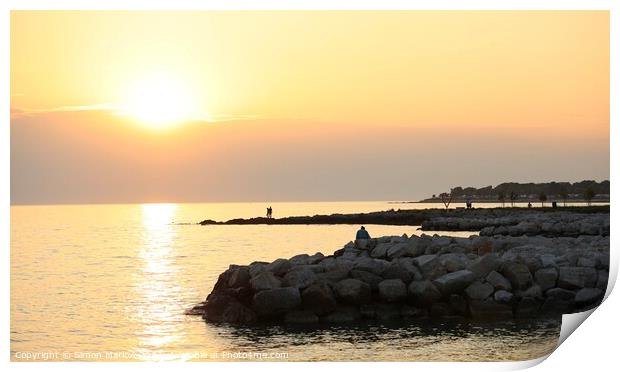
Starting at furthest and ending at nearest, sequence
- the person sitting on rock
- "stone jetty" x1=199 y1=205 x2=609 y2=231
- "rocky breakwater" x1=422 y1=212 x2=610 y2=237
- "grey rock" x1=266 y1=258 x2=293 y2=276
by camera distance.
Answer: "stone jetty" x1=199 y1=205 x2=609 y2=231 → "rocky breakwater" x1=422 y1=212 x2=610 y2=237 → the person sitting on rock → "grey rock" x1=266 y1=258 x2=293 y2=276

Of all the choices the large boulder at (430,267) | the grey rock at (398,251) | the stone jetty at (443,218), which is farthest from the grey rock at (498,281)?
the stone jetty at (443,218)

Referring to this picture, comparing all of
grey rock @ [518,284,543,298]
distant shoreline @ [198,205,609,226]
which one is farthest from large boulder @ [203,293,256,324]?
distant shoreline @ [198,205,609,226]

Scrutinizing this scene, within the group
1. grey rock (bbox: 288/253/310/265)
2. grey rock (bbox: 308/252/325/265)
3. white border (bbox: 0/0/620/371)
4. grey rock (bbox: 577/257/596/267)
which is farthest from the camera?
grey rock (bbox: 308/252/325/265)

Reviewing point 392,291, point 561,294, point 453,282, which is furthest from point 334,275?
point 561,294

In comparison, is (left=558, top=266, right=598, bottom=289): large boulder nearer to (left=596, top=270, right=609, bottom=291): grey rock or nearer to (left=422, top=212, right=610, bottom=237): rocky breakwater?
(left=596, top=270, right=609, bottom=291): grey rock

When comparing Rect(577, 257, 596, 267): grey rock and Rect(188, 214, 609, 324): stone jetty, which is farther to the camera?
Rect(577, 257, 596, 267): grey rock

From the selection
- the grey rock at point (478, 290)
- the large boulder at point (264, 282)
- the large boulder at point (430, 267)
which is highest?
the large boulder at point (430, 267)

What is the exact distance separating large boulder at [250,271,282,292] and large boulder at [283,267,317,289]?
156mm

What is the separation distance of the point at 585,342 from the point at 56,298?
1019 centimetres

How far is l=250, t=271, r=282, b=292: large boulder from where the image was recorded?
12719 mm

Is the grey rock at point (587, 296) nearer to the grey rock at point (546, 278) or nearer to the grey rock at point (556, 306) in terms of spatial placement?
the grey rock at point (556, 306)

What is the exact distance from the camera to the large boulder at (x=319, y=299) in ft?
41.0

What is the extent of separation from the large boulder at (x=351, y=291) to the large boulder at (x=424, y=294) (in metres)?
0.76
